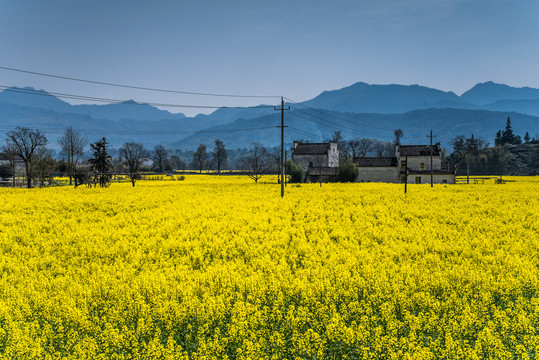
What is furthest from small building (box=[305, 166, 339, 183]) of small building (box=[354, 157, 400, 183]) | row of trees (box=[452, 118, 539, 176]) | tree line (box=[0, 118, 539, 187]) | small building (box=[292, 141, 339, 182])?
row of trees (box=[452, 118, 539, 176])

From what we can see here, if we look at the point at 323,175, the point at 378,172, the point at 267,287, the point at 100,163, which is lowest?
the point at 267,287

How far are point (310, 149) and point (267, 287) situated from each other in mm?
82663

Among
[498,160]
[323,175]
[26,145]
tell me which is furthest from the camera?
[498,160]

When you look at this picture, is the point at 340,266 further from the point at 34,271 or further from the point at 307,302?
the point at 34,271

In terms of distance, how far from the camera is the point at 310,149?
304 ft

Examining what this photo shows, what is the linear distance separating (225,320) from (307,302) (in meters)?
2.42

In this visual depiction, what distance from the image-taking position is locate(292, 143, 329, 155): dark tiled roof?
300 ft

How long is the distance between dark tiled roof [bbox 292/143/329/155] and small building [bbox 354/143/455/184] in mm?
10206

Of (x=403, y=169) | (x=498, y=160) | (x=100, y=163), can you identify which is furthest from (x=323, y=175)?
(x=498, y=160)

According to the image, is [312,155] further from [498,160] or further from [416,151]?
[498,160]

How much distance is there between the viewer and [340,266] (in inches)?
522

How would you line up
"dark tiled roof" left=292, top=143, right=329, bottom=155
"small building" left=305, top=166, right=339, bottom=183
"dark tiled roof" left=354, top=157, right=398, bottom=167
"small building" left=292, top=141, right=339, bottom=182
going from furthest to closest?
1. "dark tiled roof" left=292, top=143, right=329, bottom=155
2. "small building" left=292, top=141, right=339, bottom=182
3. "dark tiled roof" left=354, top=157, right=398, bottom=167
4. "small building" left=305, top=166, right=339, bottom=183

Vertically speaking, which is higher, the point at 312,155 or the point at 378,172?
the point at 312,155

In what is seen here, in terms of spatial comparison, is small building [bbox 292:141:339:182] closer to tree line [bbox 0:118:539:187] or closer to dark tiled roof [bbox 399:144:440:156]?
tree line [bbox 0:118:539:187]
